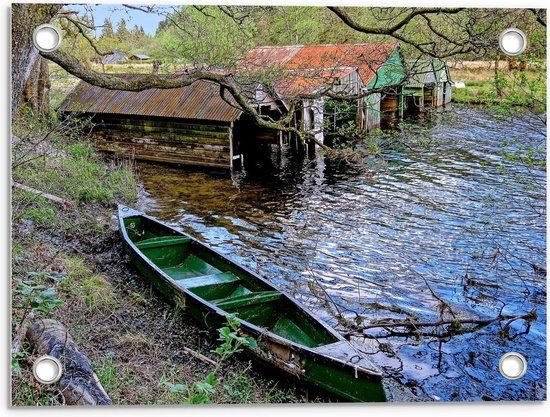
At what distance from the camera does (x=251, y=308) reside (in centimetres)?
441

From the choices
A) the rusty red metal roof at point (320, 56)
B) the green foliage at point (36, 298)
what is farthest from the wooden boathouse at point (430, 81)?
the green foliage at point (36, 298)

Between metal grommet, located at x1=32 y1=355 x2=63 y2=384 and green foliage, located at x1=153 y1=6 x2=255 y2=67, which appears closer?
metal grommet, located at x1=32 y1=355 x2=63 y2=384

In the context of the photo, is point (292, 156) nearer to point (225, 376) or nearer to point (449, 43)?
point (449, 43)

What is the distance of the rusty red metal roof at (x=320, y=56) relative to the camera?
4570mm

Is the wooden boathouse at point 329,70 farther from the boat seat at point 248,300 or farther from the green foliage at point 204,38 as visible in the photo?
the boat seat at point 248,300

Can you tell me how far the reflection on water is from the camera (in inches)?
160

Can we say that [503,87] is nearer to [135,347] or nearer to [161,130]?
[135,347]

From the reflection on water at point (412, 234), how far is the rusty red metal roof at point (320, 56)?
1.11m

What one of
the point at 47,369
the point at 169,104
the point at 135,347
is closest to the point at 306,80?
the point at 135,347

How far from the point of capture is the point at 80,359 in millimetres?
3254

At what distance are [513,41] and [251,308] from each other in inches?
101

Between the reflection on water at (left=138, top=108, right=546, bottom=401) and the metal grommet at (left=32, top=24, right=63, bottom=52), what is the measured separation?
3018 millimetres

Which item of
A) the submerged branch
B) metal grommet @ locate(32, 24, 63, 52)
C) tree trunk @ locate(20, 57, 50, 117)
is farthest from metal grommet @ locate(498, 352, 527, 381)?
tree trunk @ locate(20, 57, 50, 117)

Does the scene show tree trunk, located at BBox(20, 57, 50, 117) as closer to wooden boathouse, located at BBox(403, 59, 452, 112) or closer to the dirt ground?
the dirt ground
